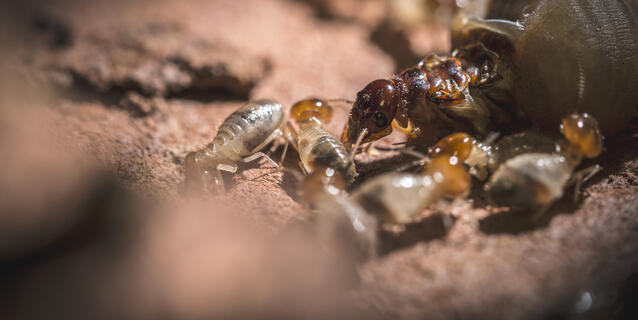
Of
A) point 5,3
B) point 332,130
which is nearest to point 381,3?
point 332,130

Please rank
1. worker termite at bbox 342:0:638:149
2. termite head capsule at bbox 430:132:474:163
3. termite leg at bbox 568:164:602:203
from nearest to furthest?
termite leg at bbox 568:164:602:203
termite head capsule at bbox 430:132:474:163
worker termite at bbox 342:0:638:149

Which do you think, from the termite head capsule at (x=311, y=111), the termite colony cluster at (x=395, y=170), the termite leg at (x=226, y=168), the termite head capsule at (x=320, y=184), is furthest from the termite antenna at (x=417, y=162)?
the termite leg at (x=226, y=168)

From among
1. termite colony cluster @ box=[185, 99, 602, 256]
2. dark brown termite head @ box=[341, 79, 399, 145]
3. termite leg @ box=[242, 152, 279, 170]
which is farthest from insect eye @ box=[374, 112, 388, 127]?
termite leg @ box=[242, 152, 279, 170]

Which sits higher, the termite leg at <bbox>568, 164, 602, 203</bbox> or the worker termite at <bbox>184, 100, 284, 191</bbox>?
the worker termite at <bbox>184, 100, 284, 191</bbox>

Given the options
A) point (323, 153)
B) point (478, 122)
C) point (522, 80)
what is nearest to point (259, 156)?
point (323, 153)

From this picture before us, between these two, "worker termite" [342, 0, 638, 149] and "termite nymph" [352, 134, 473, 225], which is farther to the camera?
"worker termite" [342, 0, 638, 149]

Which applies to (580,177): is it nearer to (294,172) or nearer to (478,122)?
(478,122)

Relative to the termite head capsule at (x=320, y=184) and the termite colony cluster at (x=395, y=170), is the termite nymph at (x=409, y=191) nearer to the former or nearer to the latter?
the termite colony cluster at (x=395, y=170)

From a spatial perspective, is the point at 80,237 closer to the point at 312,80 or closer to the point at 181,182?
the point at 181,182

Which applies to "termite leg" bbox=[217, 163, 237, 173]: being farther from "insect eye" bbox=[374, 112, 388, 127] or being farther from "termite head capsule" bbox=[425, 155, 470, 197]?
"termite head capsule" bbox=[425, 155, 470, 197]
